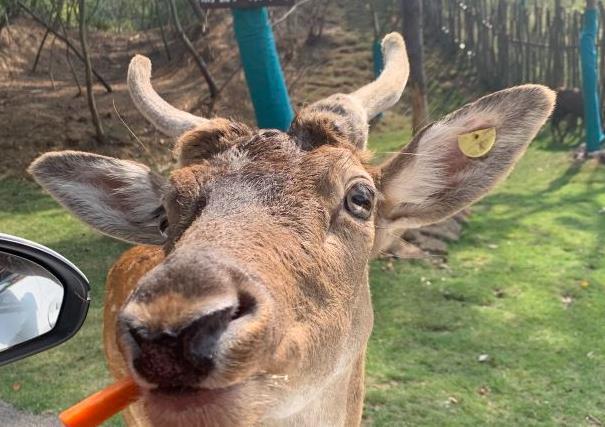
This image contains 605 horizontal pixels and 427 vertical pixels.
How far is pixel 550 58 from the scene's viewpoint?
15.2 m

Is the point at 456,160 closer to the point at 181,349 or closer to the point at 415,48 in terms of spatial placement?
the point at 181,349

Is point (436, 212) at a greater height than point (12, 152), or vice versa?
point (436, 212)

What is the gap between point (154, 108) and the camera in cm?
426

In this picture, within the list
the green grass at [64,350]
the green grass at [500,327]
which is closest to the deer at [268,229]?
the green grass at [64,350]

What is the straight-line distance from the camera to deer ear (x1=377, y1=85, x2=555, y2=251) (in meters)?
3.22

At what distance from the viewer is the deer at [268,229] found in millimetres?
1819

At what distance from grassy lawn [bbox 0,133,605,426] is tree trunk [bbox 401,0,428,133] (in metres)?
1.83

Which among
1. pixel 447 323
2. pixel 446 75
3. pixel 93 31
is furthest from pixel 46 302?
pixel 93 31

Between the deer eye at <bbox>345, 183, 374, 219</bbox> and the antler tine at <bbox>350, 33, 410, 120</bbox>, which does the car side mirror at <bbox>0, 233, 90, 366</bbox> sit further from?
the antler tine at <bbox>350, 33, 410, 120</bbox>

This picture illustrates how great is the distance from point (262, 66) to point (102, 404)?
5027 millimetres

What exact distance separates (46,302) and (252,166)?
117 centimetres

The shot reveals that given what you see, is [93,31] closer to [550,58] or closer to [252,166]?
[550,58]

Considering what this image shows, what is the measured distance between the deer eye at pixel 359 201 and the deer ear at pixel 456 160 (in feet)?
1.29

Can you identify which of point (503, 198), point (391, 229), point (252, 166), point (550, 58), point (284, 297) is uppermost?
point (252, 166)
